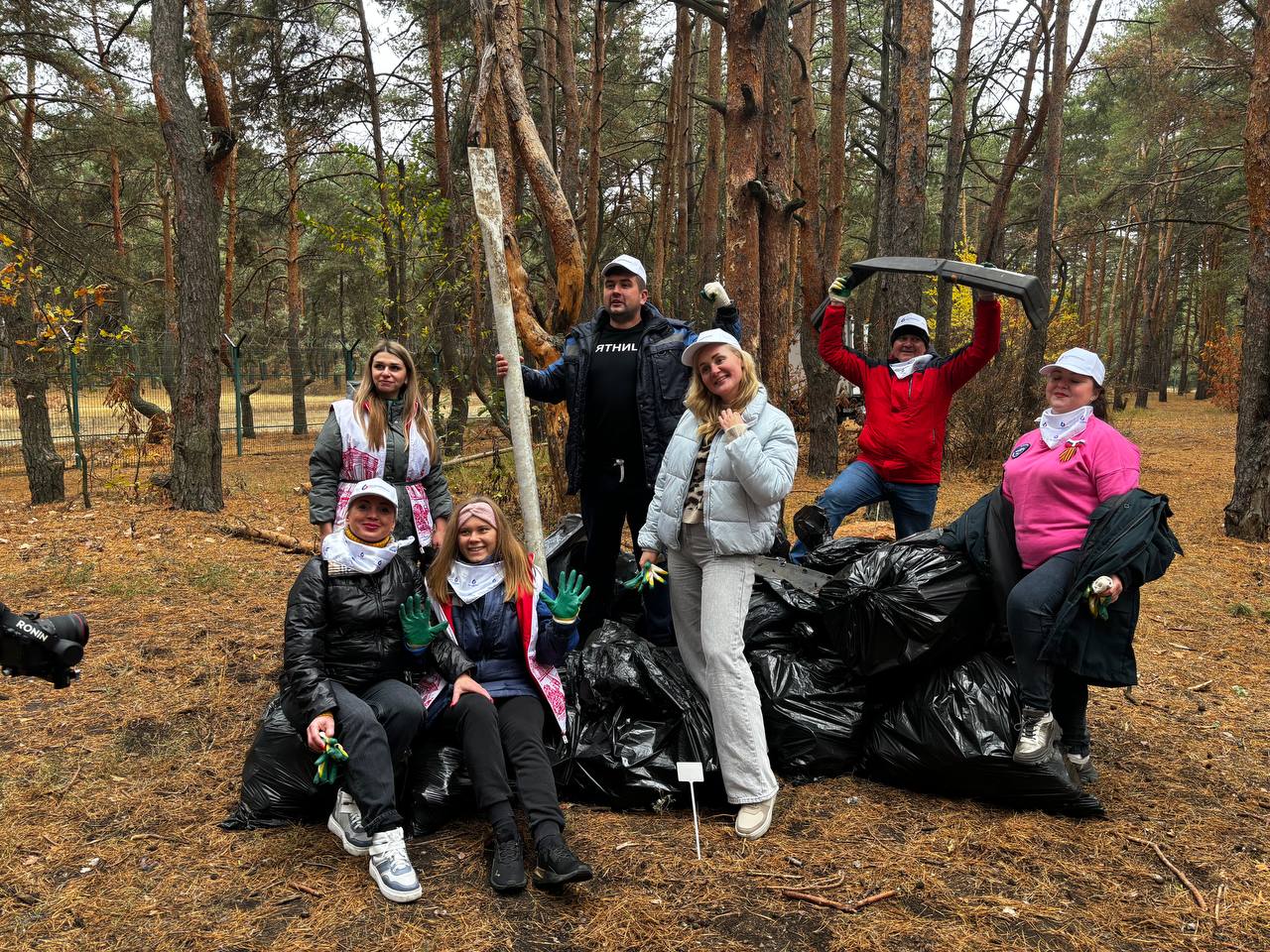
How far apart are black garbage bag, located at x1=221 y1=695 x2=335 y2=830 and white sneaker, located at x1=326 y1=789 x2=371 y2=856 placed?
127 mm

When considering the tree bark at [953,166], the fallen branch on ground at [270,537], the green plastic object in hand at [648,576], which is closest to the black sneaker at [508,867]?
the green plastic object in hand at [648,576]

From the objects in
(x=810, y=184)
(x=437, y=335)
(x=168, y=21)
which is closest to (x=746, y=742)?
(x=437, y=335)

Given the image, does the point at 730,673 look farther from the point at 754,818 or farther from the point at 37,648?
the point at 37,648

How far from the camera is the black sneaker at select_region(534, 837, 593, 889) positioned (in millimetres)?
2512

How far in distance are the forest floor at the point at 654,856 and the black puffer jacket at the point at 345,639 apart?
55 centimetres

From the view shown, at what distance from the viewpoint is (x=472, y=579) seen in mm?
3133

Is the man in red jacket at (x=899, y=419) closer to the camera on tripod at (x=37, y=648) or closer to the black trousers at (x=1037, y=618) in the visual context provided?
the black trousers at (x=1037, y=618)

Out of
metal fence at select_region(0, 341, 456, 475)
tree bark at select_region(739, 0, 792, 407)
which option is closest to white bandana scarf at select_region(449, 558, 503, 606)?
tree bark at select_region(739, 0, 792, 407)

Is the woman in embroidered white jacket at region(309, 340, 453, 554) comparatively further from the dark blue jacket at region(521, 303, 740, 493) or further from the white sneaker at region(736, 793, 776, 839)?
the white sneaker at region(736, 793, 776, 839)

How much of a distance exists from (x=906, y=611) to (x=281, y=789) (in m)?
2.39

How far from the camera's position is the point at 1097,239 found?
30250 mm

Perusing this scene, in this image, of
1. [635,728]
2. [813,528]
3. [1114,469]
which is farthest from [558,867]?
[1114,469]

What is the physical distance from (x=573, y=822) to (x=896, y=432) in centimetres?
233

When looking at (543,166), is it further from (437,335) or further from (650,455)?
(437,335)
